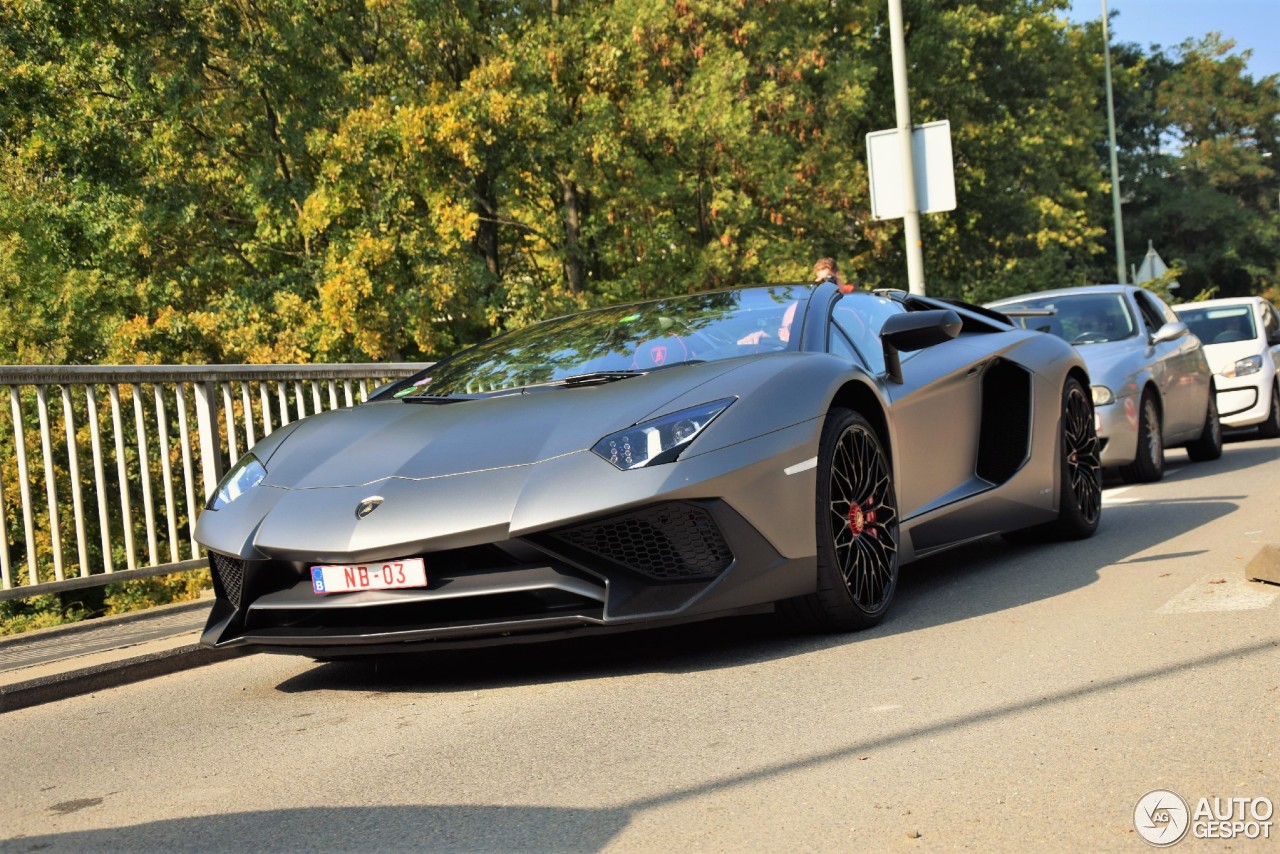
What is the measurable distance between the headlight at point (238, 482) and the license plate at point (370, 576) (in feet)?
2.38

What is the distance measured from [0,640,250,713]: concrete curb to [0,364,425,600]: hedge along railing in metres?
0.79

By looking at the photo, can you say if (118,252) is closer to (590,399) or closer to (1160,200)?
(590,399)

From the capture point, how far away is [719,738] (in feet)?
13.5

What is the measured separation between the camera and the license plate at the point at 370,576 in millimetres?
4832

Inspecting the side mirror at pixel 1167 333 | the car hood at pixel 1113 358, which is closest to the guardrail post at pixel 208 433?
the car hood at pixel 1113 358

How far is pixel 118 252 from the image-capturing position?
24297mm

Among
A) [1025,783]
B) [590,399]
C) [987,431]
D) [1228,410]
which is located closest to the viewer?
[1025,783]

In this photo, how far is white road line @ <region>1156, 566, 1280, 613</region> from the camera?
18.6 feet

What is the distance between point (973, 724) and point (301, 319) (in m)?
21.1

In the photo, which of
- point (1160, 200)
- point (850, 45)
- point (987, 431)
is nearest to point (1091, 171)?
point (850, 45)

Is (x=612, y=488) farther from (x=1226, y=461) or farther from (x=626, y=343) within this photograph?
(x=1226, y=461)

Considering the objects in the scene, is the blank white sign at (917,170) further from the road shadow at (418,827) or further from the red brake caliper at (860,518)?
the road shadow at (418,827)

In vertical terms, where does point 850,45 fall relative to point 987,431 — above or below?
above

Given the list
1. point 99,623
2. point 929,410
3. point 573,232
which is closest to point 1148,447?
point 929,410
